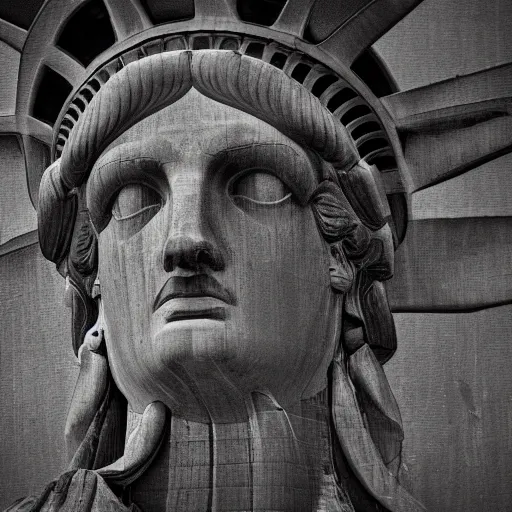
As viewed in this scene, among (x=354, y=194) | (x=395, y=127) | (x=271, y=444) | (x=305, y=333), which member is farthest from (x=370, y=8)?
(x=271, y=444)

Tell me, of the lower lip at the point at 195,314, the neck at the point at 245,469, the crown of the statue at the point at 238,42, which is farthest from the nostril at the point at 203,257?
the crown of the statue at the point at 238,42

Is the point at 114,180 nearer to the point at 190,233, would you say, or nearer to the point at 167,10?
the point at 190,233

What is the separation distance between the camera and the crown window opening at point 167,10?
3775 millimetres

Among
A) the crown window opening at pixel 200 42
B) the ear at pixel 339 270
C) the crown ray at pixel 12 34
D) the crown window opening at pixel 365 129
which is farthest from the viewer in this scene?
the crown ray at pixel 12 34

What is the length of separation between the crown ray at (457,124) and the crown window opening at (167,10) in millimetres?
587

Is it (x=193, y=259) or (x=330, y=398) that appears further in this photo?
(x=330, y=398)

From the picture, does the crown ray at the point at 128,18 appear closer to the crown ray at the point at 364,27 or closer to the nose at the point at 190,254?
the crown ray at the point at 364,27

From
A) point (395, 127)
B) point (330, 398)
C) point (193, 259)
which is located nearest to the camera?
point (193, 259)

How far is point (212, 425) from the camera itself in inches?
133

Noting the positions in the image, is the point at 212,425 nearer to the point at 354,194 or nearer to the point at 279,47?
the point at 354,194

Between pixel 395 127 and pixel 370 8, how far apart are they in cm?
32

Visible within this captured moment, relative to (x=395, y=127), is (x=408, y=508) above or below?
below

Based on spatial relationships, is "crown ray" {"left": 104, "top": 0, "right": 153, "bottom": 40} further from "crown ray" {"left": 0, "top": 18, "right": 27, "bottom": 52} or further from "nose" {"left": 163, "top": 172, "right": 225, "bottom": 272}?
"nose" {"left": 163, "top": 172, "right": 225, "bottom": 272}

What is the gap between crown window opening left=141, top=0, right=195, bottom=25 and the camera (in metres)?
3.78
